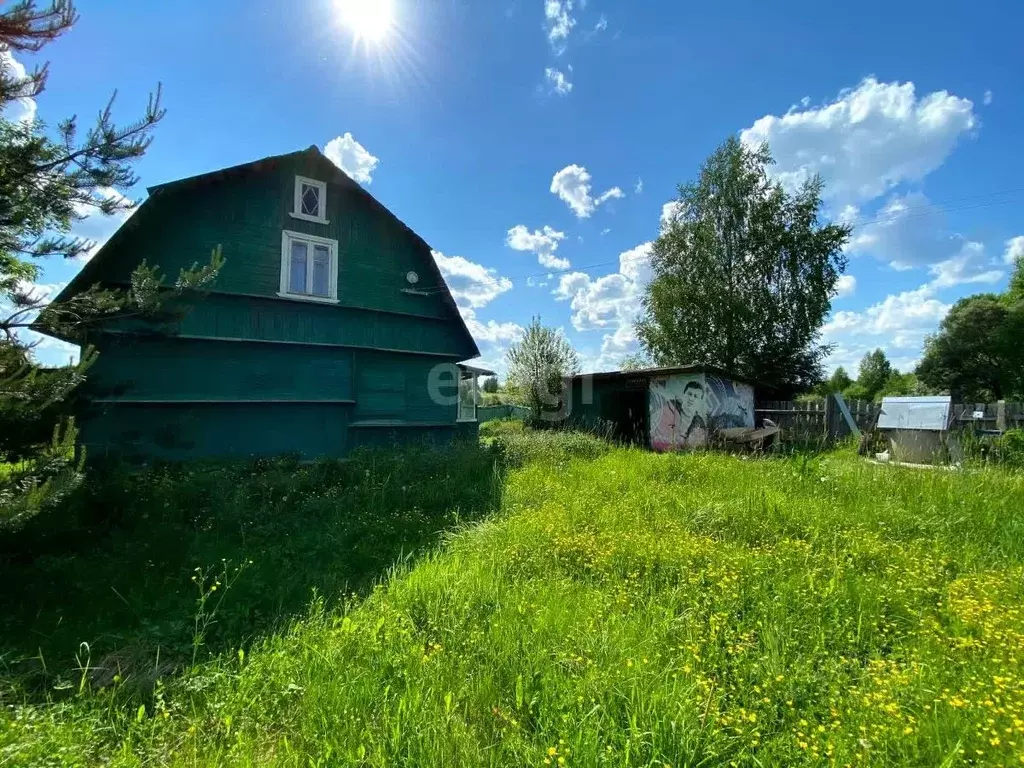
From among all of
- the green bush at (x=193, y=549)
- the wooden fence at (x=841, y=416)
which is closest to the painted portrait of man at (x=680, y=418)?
the wooden fence at (x=841, y=416)

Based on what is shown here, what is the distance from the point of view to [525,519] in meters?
5.35

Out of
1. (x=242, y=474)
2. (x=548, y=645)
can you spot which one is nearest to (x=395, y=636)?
(x=548, y=645)

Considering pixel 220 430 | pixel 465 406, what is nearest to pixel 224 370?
pixel 220 430

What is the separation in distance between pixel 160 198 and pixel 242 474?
20.6 ft

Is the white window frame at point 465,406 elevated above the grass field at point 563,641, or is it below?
above

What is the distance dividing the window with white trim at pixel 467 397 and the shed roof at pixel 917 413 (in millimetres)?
10424

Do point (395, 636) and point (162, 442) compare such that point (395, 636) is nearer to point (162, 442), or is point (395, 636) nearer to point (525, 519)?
point (525, 519)

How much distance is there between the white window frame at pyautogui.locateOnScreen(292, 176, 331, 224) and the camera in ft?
35.4

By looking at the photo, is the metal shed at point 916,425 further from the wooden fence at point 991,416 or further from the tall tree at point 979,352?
the tall tree at point 979,352

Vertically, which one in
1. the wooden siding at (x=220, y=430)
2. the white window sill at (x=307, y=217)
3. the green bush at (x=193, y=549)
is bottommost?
the green bush at (x=193, y=549)

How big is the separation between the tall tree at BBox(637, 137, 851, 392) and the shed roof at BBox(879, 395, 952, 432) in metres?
11.7

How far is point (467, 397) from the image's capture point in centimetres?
1444

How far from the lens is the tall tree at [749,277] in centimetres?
2116

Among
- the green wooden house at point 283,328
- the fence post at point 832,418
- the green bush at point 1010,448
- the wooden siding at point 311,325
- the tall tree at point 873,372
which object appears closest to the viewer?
the green bush at point 1010,448
